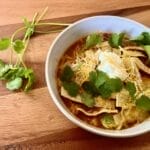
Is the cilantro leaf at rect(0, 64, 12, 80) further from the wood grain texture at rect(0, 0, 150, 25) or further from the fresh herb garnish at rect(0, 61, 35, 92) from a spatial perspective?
the wood grain texture at rect(0, 0, 150, 25)

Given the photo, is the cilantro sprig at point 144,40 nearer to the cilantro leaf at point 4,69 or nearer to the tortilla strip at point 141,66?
the tortilla strip at point 141,66

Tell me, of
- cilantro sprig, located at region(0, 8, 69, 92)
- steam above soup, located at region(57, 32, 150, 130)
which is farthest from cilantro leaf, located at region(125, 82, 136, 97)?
cilantro sprig, located at region(0, 8, 69, 92)

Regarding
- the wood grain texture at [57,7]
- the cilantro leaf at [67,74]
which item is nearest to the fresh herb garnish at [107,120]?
the cilantro leaf at [67,74]

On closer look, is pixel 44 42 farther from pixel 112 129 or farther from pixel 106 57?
pixel 112 129

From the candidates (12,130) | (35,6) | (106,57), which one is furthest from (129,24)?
(12,130)

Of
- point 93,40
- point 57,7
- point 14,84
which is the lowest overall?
point 14,84

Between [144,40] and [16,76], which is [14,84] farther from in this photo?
[144,40]

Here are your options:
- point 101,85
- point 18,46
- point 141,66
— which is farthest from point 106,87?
point 18,46

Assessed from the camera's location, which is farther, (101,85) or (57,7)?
(57,7)
